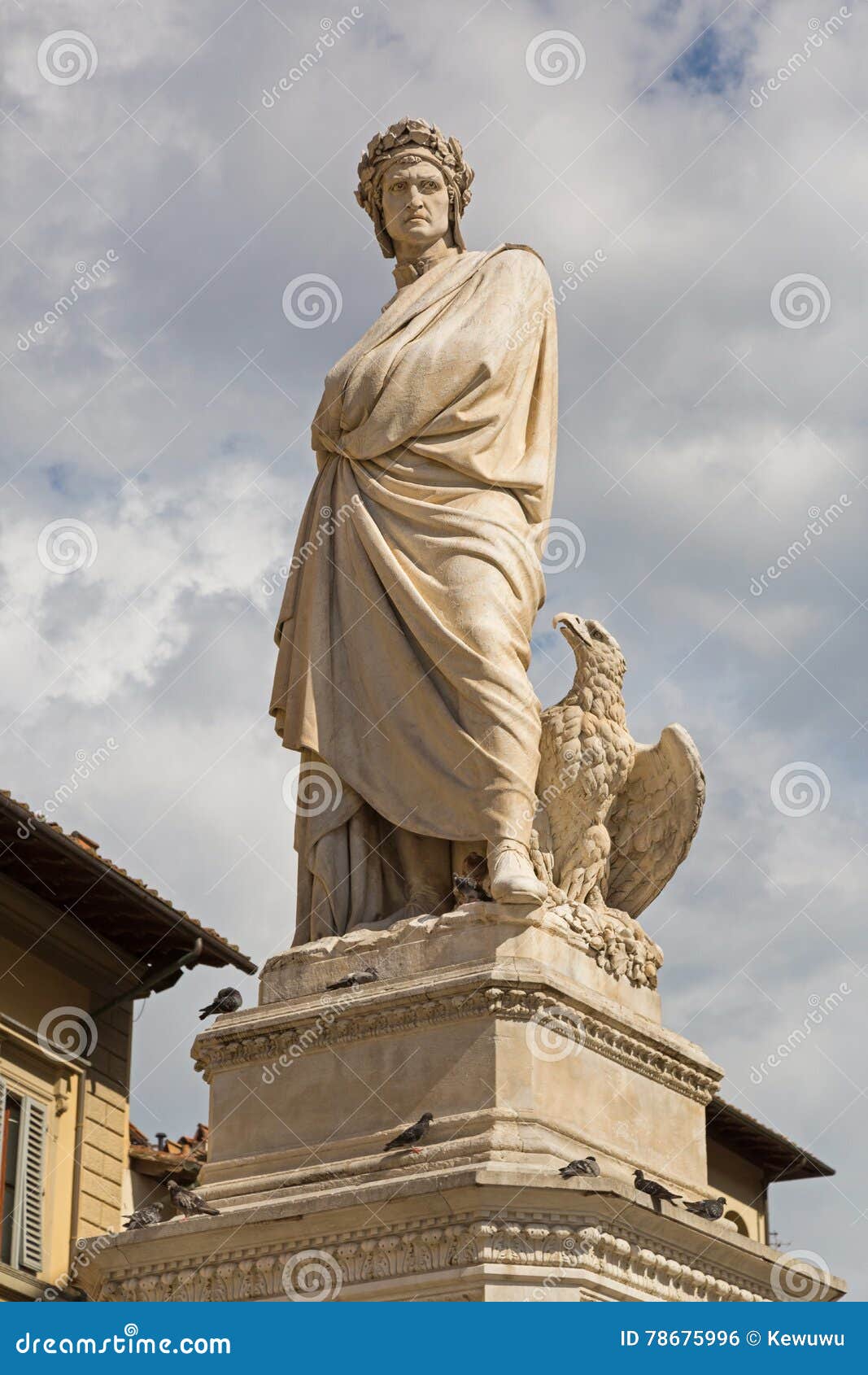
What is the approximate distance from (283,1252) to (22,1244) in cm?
1722

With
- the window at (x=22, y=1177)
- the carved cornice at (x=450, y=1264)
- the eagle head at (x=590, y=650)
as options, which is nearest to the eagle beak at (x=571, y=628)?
the eagle head at (x=590, y=650)

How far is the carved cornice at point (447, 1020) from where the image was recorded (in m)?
11.9

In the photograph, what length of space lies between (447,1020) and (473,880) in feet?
2.65

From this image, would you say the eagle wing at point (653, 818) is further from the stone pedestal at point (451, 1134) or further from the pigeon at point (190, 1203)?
the pigeon at point (190, 1203)

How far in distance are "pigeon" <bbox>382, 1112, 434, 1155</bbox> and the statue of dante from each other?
46.7 inches

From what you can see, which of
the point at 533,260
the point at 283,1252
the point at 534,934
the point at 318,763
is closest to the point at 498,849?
the point at 534,934

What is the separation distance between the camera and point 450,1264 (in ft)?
36.8

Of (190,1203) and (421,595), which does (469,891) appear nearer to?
(421,595)

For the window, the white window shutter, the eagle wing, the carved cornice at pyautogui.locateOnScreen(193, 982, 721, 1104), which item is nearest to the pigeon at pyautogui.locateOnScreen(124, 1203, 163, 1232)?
the carved cornice at pyautogui.locateOnScreen(193, 982, 721, 1104)

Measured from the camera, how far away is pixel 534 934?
12.1 meters

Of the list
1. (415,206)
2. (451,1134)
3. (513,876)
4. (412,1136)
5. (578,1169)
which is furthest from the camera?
(415,206)

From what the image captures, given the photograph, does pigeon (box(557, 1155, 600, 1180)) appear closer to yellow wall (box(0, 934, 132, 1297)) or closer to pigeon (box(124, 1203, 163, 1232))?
pigeon (box(124, 1203, 163, 1232))

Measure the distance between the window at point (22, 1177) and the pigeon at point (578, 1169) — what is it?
1763cm

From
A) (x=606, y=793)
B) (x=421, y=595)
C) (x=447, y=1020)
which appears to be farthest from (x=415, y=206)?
(x=447, y=1020)
